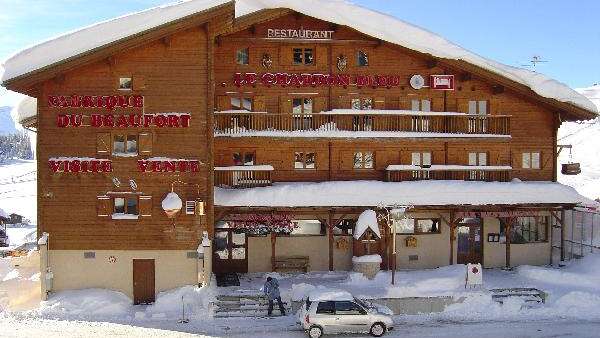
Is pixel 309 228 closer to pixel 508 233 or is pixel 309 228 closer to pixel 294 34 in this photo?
pixel 294 34

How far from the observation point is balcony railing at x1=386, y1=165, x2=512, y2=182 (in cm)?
2939

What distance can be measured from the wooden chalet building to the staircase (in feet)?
6.32

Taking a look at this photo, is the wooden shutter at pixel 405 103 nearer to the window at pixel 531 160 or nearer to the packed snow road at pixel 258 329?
the window at pixel 531 160

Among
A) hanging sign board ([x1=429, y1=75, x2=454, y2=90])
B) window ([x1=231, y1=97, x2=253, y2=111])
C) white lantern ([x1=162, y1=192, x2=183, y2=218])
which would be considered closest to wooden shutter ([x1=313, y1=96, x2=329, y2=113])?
window ([x1=231, y1=97, x2=253, y2=111])

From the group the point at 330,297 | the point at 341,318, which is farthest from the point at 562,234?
the point at 341,318

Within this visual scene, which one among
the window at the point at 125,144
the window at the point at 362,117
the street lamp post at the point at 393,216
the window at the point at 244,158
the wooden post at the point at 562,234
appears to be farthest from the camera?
the wooden post at the point at 562,234

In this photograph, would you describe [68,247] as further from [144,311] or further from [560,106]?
[560,106]

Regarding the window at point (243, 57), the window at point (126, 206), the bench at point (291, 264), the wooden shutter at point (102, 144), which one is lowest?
the bench at point (291, 264)

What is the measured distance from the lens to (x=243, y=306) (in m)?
23.7

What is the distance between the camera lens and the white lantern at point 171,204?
24.0 metres

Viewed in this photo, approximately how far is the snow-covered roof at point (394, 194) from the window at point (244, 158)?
182 centimetres

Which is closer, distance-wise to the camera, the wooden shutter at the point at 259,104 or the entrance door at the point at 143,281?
the entrance door at the point at 143,281

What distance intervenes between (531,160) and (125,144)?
72.0 ft

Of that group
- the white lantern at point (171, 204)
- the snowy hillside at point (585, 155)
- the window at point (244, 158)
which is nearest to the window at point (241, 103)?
the window at point (244, 158)
